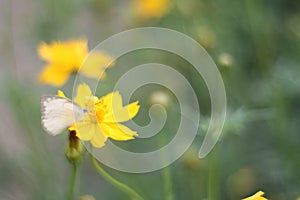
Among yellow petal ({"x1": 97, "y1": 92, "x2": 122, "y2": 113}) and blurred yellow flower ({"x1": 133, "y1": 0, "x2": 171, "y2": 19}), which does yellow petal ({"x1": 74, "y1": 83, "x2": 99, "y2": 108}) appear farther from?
blurred yellow flower ({"x1": 133, "y1": 0, "x2": 171, "y2": 19})

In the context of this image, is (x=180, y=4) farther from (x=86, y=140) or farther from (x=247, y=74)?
(x=86, y=140)

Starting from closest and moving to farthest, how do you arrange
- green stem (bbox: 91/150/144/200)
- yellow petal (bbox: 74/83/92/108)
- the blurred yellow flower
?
green stem (bbox: 91/150/144/200), yellow petal (bbox: 74/83/92/108), the blurred yellow flower

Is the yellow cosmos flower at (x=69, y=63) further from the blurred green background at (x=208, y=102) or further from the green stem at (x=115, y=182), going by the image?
the green stem at (x=115, y=182)

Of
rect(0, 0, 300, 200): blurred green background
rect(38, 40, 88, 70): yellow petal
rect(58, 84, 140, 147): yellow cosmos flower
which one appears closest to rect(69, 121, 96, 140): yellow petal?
rect(58, 84, 140, 147): yellow cosmos flower

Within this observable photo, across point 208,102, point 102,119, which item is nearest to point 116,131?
point 102,119

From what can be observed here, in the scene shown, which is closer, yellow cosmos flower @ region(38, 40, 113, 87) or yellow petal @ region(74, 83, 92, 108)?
yellow petal @ region(74, 83, 92, 108)

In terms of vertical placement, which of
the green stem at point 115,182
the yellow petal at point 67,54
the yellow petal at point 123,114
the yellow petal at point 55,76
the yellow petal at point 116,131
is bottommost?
the green stem at point 115,182

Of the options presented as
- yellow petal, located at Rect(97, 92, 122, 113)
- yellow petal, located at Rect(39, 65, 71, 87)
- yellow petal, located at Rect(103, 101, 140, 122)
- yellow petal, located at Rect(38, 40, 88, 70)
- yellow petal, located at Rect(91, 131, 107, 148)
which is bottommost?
yellow petal, located at Rect(91, 131, 107, 148)

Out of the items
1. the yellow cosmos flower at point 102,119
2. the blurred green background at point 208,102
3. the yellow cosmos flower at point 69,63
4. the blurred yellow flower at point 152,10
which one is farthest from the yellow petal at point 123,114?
the blurred yellow flower at point 152,10

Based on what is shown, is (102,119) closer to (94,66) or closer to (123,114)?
(123,114)
